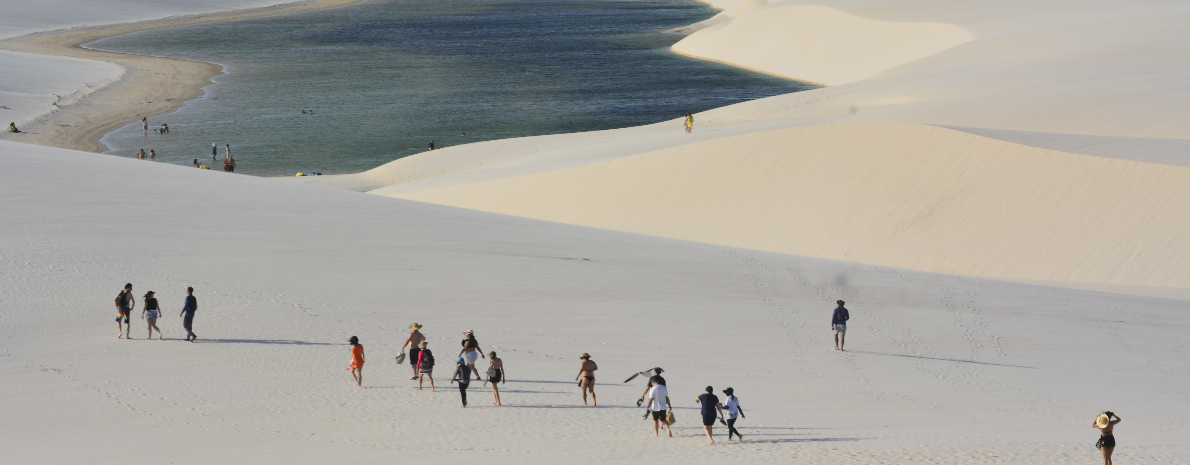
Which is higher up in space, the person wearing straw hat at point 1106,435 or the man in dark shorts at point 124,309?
the man in dark shorts at point 124,309

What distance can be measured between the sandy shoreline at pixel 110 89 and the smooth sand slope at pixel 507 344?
2843 centimetres

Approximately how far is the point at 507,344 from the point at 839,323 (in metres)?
4.89

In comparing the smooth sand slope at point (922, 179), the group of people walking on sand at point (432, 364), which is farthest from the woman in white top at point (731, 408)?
the smooth sand slope at point (922, 179)

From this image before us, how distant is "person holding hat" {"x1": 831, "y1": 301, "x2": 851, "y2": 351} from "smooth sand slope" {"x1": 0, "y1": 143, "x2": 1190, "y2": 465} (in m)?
0.23

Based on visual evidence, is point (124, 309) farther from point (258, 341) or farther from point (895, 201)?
point (895, 201)

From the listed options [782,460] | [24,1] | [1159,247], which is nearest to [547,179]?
[1159,247]

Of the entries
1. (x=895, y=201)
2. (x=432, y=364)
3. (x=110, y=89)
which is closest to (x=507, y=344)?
(x=432, y=364)

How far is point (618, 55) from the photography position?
80312 millimetres

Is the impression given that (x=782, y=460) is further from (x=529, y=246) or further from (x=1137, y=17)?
(x=1137, y=17)

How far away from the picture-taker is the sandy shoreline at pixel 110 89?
1940 inches

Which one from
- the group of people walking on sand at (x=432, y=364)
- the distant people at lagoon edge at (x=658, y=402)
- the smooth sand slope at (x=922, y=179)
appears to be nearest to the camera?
the distant people at lagoon edge at (x=658, y=402)

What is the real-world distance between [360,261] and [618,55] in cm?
6341

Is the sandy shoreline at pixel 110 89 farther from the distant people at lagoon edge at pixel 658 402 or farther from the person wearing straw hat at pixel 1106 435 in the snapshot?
the person wearing straw hat at pixel 1106 435

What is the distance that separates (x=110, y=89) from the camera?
63.7 m
